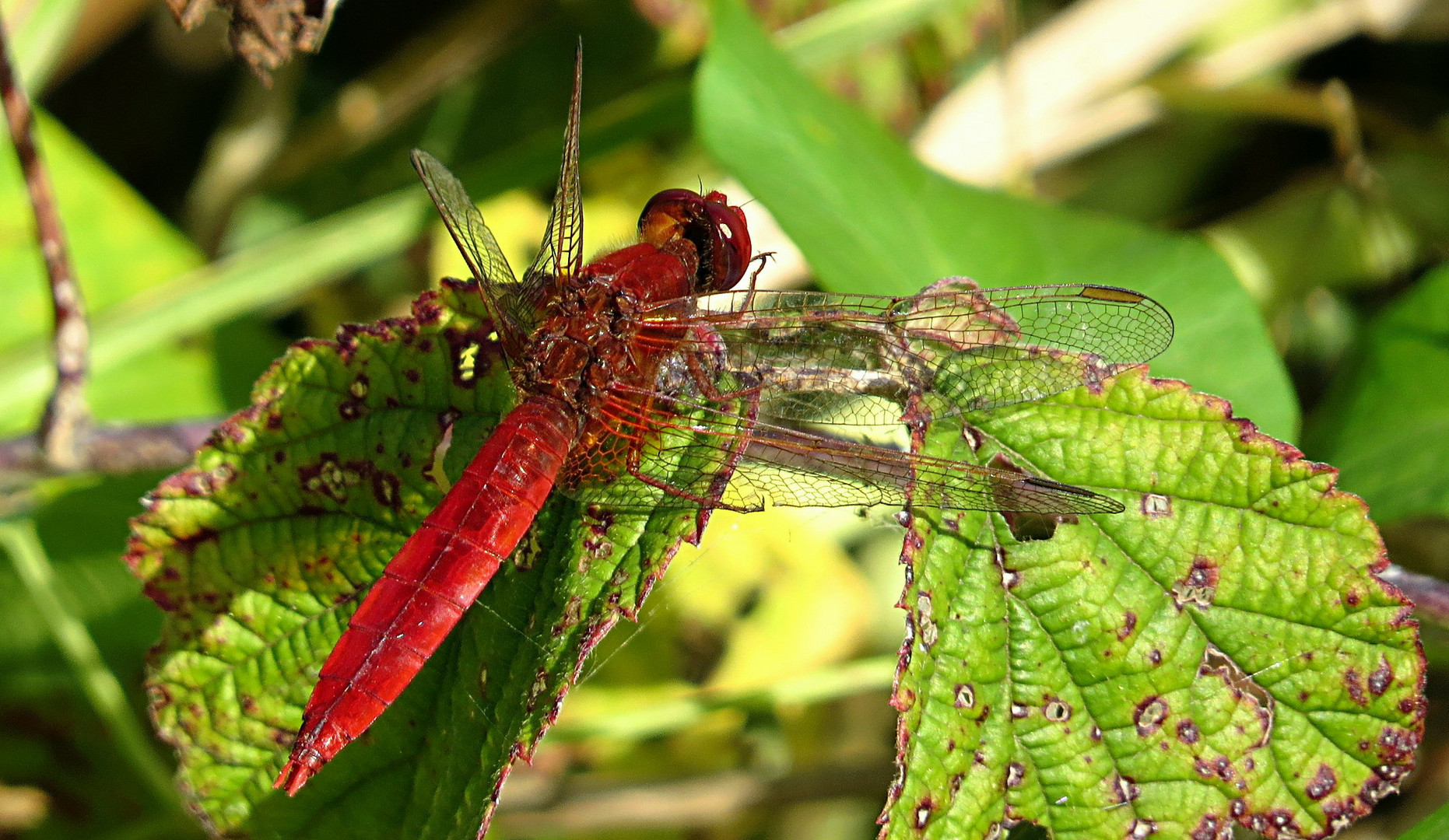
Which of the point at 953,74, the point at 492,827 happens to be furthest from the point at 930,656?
the point at 953,74

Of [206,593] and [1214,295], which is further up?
[1214,295]

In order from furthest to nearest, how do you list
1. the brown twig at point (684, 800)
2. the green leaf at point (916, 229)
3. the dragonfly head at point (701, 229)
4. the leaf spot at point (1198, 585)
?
the brown twig at point (684, 800) < the dragonfly head at point (701, 229) < the green leaf at point (916, 229) < the leaf spot at point (1198, 585)

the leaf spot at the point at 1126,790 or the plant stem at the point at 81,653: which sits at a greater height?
the plant stem at the point at 81,653

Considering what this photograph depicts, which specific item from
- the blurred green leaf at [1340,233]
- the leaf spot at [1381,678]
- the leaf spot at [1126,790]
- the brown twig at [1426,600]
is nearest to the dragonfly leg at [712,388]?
the leaf spot at [1126,790]

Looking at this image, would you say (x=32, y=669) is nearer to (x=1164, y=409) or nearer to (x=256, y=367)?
(x=256, y=367)

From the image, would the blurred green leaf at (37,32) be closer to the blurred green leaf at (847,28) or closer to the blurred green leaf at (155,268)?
the blurred green leaf at (155,268)

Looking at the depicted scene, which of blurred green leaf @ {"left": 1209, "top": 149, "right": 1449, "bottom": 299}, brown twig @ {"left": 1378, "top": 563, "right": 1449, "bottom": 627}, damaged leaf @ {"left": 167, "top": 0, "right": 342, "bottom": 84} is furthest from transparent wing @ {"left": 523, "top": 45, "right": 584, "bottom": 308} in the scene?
blurred green leaf @ {"left": 1209, "top": 149, "right": 1449, "bottom": 299}

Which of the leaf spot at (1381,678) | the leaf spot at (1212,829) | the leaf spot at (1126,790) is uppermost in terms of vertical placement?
the leaf spot at (1381,678)
